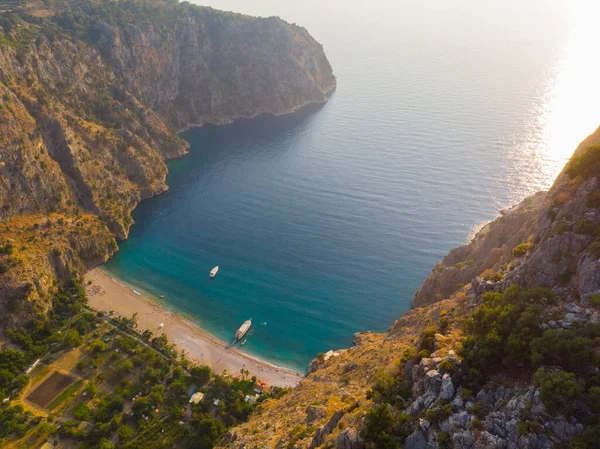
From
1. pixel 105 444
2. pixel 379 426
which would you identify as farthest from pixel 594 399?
pixel 105 444

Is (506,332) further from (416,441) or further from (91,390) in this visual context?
(91,390)

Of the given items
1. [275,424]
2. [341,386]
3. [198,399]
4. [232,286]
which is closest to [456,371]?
[341,386]

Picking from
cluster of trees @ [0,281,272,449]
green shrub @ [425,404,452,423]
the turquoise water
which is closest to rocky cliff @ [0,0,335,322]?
the turquoise water

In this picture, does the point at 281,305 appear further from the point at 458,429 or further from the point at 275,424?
the point at 458,429

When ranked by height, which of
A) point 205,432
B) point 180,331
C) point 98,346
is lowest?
point 180,331

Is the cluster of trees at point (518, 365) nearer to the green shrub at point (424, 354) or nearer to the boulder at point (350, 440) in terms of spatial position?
the green shrub at point (424, 354)

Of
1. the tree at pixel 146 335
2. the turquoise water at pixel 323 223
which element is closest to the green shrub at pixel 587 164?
the turquoise water at pixel 323 223
